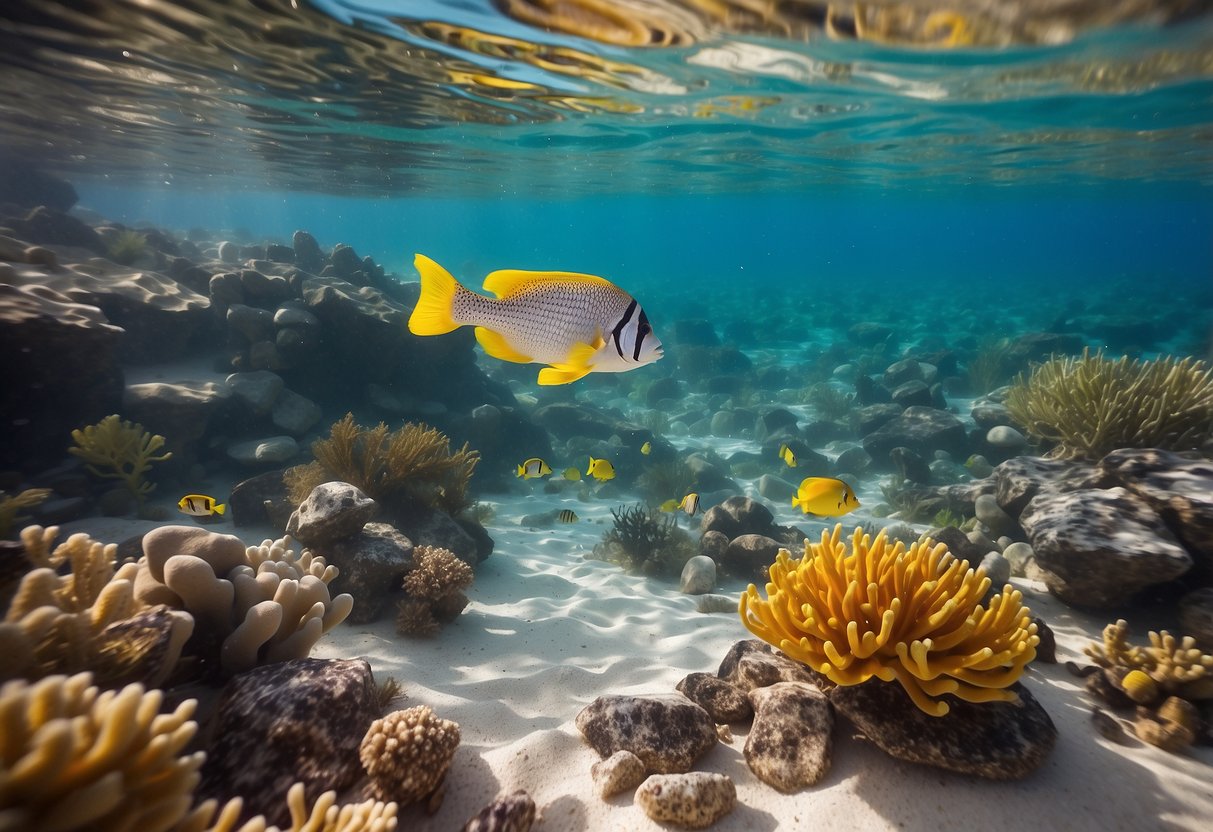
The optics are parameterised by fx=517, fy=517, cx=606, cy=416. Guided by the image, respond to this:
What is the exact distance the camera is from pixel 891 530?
8.27m

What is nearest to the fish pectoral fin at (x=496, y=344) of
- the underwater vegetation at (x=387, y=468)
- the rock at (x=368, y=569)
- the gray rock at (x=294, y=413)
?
Result: the rock at (x=368, y=569)

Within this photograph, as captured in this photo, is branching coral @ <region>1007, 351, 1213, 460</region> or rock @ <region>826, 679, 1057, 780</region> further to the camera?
branching coral @ <region>1007, 351, 1213, 460</region>

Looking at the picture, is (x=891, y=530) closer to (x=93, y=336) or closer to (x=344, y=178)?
(x=93, y=336)

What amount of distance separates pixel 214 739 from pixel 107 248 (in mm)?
18068

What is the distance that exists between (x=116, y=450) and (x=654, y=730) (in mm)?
8448

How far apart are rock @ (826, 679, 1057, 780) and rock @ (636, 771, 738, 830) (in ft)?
2.66

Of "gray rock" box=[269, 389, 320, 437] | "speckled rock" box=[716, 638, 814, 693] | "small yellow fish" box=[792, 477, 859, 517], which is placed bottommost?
"gray rock" box=[269, 389, 320, 437]

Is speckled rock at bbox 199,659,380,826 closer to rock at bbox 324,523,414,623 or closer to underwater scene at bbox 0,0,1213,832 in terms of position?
underwater scene at bbox 0,0,1213,832

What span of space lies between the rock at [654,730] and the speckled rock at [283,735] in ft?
4.27

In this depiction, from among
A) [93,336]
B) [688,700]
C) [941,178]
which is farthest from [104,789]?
[941,178]

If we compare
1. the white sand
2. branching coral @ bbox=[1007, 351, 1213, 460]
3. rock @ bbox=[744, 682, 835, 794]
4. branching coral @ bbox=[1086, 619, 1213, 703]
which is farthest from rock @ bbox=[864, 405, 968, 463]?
rock @ bbox=[744, 682, 835, 794]

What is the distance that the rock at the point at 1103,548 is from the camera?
4.16 m

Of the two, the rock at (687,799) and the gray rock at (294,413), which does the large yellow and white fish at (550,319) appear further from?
the gray rock at (294,413)

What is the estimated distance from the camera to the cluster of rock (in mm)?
2436
